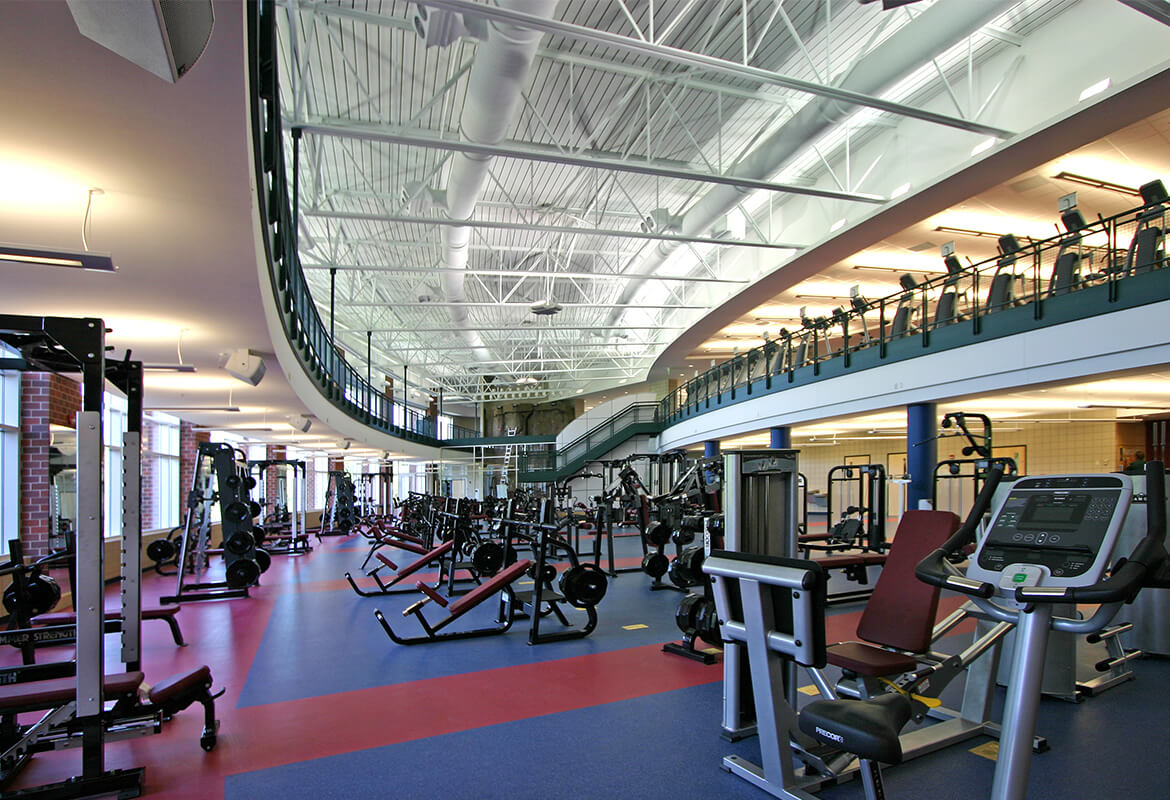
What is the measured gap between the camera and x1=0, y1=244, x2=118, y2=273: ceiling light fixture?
294 cm

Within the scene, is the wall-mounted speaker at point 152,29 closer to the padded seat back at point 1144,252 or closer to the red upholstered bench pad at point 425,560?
the red upholstered bench pad at point 425,560

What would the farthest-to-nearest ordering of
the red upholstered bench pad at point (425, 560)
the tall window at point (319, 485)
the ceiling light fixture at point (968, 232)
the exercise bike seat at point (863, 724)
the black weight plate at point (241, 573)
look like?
the tall window at point (319, 485)
the ceiling light fixture at point (968, 232)
the black weight plate at point (241, 573)
the red upholstered bench pad at point (425, 560)
the exercise bike seat at point (863, 724)

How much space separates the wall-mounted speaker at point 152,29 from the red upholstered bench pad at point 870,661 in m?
3.41

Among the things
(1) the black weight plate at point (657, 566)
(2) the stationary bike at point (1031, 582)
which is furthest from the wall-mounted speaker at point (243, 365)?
(2) the stationary bike at point (1031, 582)

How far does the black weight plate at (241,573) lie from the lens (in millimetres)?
7539

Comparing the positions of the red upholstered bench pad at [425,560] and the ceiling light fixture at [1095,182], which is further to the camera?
the ceiling light fixture at [1095,182]

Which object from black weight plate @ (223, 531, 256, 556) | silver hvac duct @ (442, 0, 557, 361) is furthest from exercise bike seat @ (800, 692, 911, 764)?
black weight plate @ (223, 531, 256, 556)

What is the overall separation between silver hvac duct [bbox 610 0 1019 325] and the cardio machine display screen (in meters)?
6.78

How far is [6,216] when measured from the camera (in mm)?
3150

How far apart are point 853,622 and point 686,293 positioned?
39.6ft

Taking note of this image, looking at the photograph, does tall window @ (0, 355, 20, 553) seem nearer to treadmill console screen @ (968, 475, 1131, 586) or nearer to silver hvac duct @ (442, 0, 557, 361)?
silver hvac duct @ (442, 0, 557, 361)

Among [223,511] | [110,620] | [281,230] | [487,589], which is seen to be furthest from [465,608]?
[223,511]

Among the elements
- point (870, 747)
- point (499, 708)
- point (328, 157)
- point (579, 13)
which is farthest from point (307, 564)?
point (870, 747)

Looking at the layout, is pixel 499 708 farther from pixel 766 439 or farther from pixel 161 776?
pixel 766 439
